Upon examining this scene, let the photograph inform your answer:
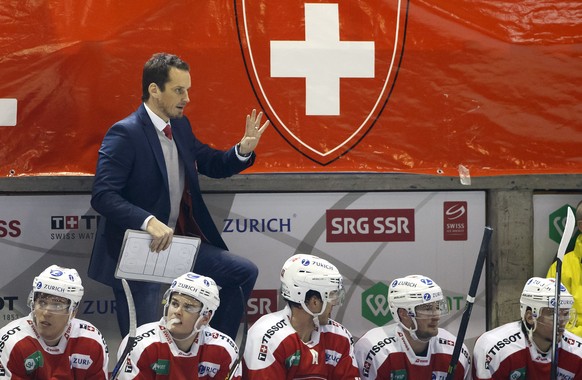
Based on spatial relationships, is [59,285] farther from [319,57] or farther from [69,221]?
[319,57]

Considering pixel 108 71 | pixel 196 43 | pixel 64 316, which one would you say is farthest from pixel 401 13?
pixel 64 316

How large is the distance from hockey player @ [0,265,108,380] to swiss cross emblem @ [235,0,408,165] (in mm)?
2030

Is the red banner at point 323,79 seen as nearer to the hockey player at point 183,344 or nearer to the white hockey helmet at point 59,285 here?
the white hockey helmet at point 59,285

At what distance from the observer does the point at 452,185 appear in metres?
7.70

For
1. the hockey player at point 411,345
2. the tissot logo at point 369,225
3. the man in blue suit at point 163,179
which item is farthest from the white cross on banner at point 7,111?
the hockey player at point 411,345

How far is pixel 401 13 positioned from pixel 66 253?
2.54 m

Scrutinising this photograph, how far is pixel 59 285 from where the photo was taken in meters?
5.96

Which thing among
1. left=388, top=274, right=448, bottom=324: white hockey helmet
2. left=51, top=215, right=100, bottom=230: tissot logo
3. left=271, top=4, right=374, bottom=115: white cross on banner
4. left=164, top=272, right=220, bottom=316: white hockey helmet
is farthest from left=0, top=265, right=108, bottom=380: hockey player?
left=271, top=4, right=374, bottom=115: white cross on banner

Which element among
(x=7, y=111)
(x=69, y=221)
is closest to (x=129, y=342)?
(x=69, y=221)

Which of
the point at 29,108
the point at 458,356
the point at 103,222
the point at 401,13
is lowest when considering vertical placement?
the point at 458,356

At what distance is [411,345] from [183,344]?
3.99ft

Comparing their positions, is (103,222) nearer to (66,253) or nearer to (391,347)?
(66,253)

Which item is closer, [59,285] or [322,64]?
[59,285]

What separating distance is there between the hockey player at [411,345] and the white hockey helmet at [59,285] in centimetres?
150
